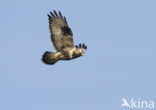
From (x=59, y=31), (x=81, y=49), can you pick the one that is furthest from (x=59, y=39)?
(x=81, y=49)

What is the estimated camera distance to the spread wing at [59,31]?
34.9 feet

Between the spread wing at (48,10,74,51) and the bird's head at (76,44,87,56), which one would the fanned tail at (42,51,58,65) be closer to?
the spread wing at (48,10,74,51)

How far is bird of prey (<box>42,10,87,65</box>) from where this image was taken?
10469 mm

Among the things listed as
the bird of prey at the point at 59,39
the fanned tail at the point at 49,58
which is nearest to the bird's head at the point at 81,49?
the bird of prey at the point at 59,39

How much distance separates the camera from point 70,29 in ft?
35.3

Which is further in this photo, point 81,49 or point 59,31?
point 59,31

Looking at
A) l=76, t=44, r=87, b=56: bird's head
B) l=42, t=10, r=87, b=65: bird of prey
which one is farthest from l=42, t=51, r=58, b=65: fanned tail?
l=76, t=44, r=87, b=56: bird's head

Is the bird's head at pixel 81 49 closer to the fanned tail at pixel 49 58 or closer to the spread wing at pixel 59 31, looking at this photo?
the spread wing at pixel 59 31

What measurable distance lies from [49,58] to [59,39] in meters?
0.69

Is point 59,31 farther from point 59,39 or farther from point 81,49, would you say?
point 81,49

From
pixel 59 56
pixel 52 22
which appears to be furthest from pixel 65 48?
pixel 52 22

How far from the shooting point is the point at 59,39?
10.7 m

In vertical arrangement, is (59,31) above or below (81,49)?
above

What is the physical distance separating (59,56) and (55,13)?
1385mm
